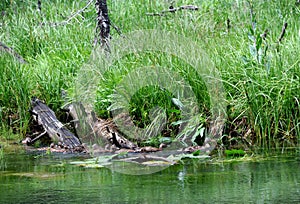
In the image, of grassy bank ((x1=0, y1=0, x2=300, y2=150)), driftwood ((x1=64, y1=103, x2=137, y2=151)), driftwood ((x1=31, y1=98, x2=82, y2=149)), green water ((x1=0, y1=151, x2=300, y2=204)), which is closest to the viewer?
green water ((x1=0, y1=151, x2=300, y2=204))

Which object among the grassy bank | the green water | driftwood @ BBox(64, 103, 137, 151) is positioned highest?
the grassy bank

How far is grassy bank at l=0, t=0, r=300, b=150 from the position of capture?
15.4 feet

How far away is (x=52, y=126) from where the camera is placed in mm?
5059

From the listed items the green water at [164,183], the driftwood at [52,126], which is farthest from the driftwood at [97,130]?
the green water at [164,183]

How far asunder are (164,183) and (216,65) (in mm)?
2204

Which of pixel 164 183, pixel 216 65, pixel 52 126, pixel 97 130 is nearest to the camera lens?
pixel 164 183

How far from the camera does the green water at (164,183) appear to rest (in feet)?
9.20

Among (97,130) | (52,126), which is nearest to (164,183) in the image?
(97,130)

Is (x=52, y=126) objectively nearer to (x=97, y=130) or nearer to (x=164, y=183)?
(x=97, y=130)

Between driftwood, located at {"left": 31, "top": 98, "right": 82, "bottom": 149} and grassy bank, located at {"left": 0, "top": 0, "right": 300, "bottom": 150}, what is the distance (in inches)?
4.6

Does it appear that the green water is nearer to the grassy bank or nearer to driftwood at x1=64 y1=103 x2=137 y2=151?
driftwood at x1=64 y1=103 x2=137 y2=151

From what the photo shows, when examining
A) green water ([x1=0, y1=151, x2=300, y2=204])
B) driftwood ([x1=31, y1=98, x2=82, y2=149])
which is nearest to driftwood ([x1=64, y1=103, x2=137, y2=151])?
driftwood ([x1=31, y1=98, x2=82, y2=149])

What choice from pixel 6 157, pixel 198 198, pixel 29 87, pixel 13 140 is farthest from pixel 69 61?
pixel 198 198

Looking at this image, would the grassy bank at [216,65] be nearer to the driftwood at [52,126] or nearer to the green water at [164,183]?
the driftwood at [52,126]
